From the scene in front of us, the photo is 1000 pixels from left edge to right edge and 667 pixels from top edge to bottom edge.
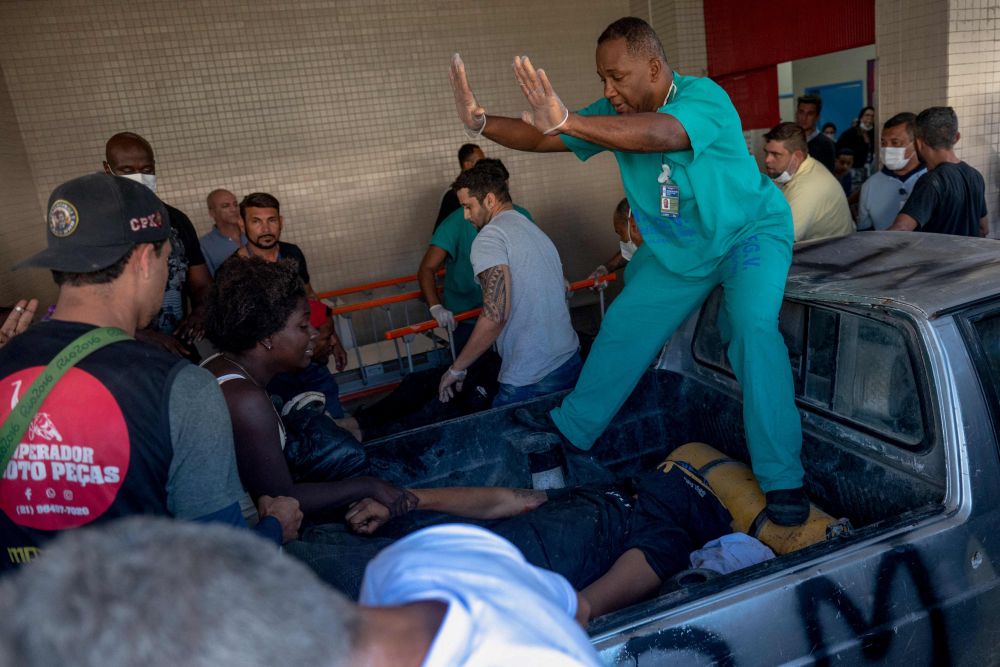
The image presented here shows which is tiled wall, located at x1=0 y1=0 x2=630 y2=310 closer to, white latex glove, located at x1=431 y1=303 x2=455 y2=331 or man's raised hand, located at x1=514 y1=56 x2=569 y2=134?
white latex glove, located at x1=431 y1=303 x2=455 y2=331

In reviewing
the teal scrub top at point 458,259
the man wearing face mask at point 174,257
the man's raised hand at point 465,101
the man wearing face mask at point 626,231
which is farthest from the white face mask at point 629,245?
the man wearing face mask at point 174,257

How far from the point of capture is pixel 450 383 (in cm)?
389

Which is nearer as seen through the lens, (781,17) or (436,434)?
(436,434)

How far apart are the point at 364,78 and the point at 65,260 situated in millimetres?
5814

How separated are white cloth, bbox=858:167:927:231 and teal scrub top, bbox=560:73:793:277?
2204mm

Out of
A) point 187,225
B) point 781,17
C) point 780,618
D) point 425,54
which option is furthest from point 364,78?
point 780,618

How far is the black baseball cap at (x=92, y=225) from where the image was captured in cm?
154

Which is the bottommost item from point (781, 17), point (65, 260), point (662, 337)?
point (662, 337)

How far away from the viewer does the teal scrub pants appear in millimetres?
2447

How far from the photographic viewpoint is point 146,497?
1513 mm

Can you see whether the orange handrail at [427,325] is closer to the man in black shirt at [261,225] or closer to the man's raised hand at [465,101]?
the man in black shirt at [261,225]

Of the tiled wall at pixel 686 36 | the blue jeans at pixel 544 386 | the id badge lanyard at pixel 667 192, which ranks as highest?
the tiled wall at pixel 686 36

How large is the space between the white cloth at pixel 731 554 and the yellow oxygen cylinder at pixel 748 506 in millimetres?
105

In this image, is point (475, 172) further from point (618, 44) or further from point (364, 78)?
point (364, 78)
